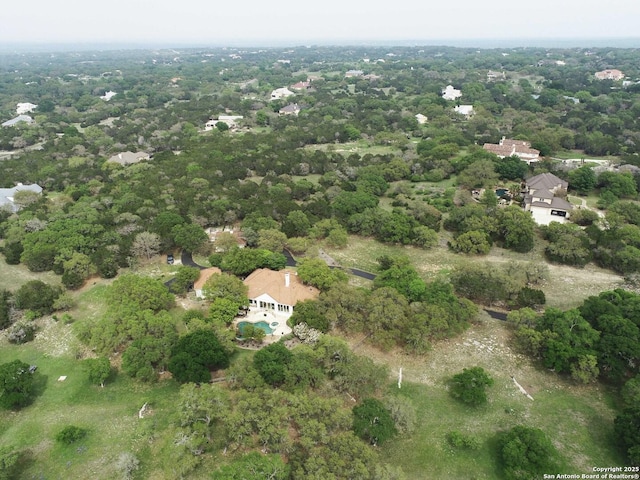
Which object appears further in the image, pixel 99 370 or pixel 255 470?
pixel 99 370

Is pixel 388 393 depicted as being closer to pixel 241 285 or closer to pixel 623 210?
pixel 241 285

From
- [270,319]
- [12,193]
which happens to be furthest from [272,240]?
[12,193]

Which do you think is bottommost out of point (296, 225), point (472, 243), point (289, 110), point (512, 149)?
point (472, 243)

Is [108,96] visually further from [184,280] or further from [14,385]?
[14,385]

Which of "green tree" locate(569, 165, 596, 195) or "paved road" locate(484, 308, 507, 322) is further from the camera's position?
"green tree" locate(569, 165, 596, 195)

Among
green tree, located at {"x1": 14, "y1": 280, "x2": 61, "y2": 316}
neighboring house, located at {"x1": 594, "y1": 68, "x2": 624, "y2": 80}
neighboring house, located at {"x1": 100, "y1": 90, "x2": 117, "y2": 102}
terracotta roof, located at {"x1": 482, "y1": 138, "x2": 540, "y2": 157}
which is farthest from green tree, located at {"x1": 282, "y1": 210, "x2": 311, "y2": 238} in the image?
neighboring house, located at {"x1": 594, "y1": 68, "x2": 624, "y2": 80}

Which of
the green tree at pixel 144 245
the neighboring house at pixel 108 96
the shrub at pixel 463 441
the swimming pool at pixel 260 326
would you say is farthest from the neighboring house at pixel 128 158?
the neighboring house at pixel 108 96

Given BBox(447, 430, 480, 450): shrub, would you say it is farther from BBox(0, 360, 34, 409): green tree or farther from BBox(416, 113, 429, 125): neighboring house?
BBox(416, 113, 429, 125): neighboring house
